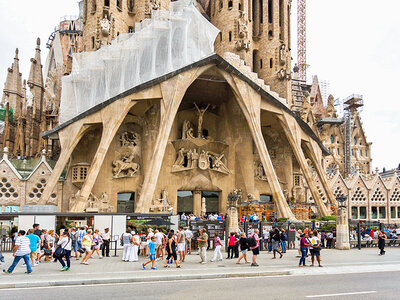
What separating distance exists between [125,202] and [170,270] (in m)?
22.3

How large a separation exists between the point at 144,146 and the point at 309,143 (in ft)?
51.2

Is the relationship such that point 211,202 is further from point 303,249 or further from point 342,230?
point 303,249

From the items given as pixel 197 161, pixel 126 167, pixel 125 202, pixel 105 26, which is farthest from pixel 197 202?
pixel 105 26

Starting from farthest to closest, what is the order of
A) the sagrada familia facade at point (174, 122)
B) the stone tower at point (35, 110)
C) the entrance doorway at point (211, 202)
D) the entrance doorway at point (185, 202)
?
the stone tower at point (35, 110) < the entrance doorway at point (211, 202) < the entrance doorway at point (185, 202) < the sagrada familia facade at point (174, 122)

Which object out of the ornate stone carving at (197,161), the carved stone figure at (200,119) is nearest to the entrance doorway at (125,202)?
the ornate stone carving at (197,161)

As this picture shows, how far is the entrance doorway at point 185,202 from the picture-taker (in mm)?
37438

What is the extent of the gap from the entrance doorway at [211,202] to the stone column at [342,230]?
16759 mm

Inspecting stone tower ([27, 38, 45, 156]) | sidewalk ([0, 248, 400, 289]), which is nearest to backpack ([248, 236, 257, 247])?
sidewalk ([0, 248, 400, 289])

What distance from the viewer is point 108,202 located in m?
33.6

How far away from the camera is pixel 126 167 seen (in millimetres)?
34594

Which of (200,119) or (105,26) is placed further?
(200,119)

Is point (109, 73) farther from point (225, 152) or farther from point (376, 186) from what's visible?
point (376, 186)

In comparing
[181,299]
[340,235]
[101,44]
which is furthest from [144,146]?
[181,299]

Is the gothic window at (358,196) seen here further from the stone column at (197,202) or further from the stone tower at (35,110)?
the stone tower at (35,110)
